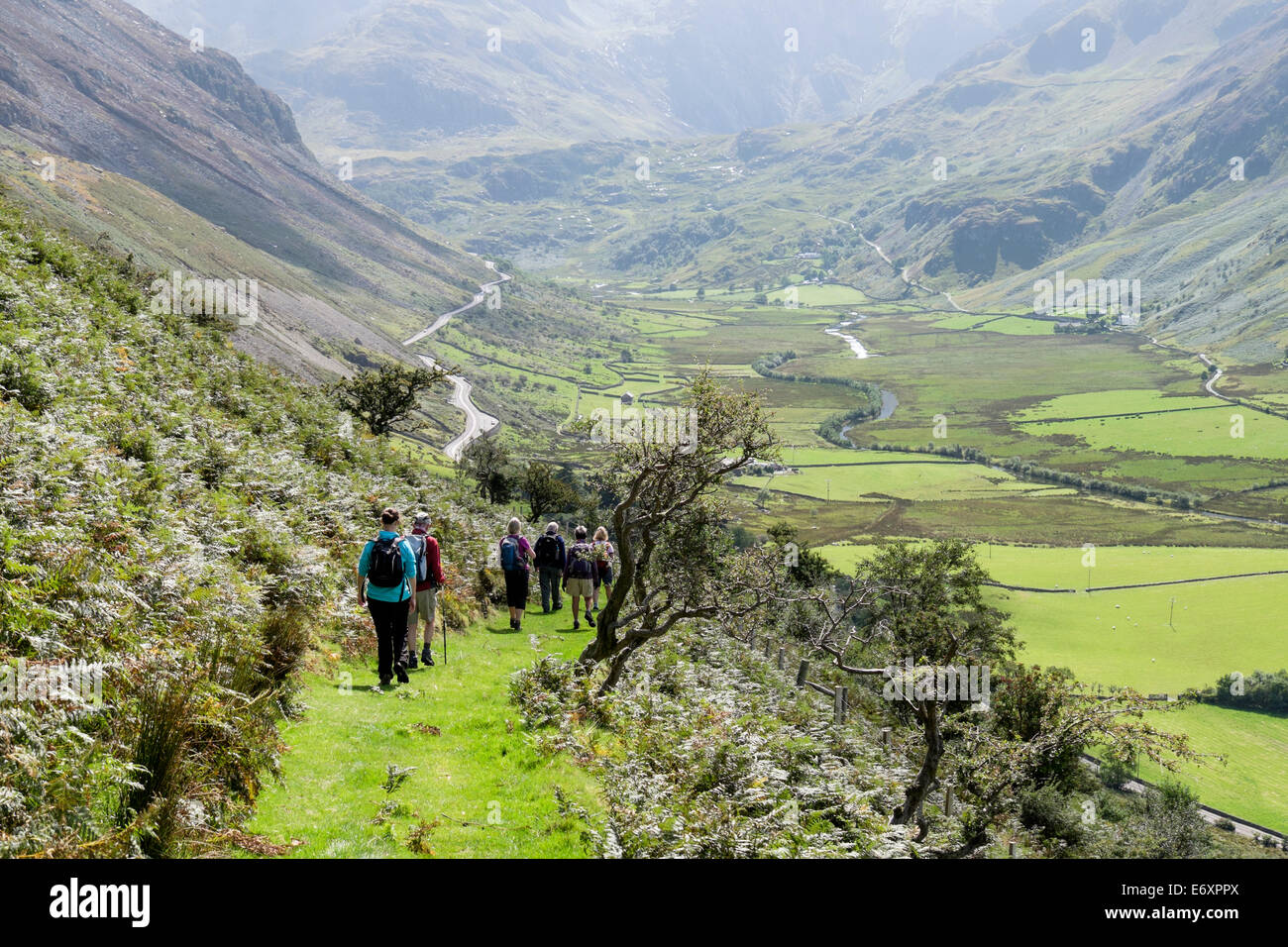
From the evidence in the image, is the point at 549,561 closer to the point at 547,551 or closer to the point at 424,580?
the point at 547,551

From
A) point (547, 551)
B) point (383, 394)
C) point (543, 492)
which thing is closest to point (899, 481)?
point (543, 492)

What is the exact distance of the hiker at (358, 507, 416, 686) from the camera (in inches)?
551

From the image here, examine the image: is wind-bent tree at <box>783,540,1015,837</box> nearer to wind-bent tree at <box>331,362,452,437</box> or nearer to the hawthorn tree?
wind-bent tree at <box>331,362,452,437</box>

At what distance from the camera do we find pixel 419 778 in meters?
10.9

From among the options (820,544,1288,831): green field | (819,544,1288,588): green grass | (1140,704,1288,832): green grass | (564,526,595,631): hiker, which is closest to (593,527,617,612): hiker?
(564,526,595,631): hiker

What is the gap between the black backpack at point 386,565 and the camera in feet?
45.8

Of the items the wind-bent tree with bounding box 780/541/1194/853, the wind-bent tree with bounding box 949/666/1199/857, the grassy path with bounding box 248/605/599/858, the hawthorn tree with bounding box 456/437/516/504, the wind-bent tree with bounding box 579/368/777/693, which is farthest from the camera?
the hawthorn tree with bounding box 456/437/516/504

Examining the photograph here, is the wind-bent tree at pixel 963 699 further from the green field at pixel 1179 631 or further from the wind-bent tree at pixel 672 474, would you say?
the green field at pixel 1179 631

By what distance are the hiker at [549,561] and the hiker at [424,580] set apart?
654cm

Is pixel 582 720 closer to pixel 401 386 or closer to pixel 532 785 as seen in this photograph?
pixel 532 785

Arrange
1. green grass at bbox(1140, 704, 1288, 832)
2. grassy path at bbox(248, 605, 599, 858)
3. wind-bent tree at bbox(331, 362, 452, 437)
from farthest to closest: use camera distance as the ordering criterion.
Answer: green grass at bbox(1140, 704, 1288, 832)
wind-bent tree at bbox(331, 362, 452, 437)
grassy path at bbox(248, 605, 599, 858)

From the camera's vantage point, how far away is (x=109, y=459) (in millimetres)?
14211
